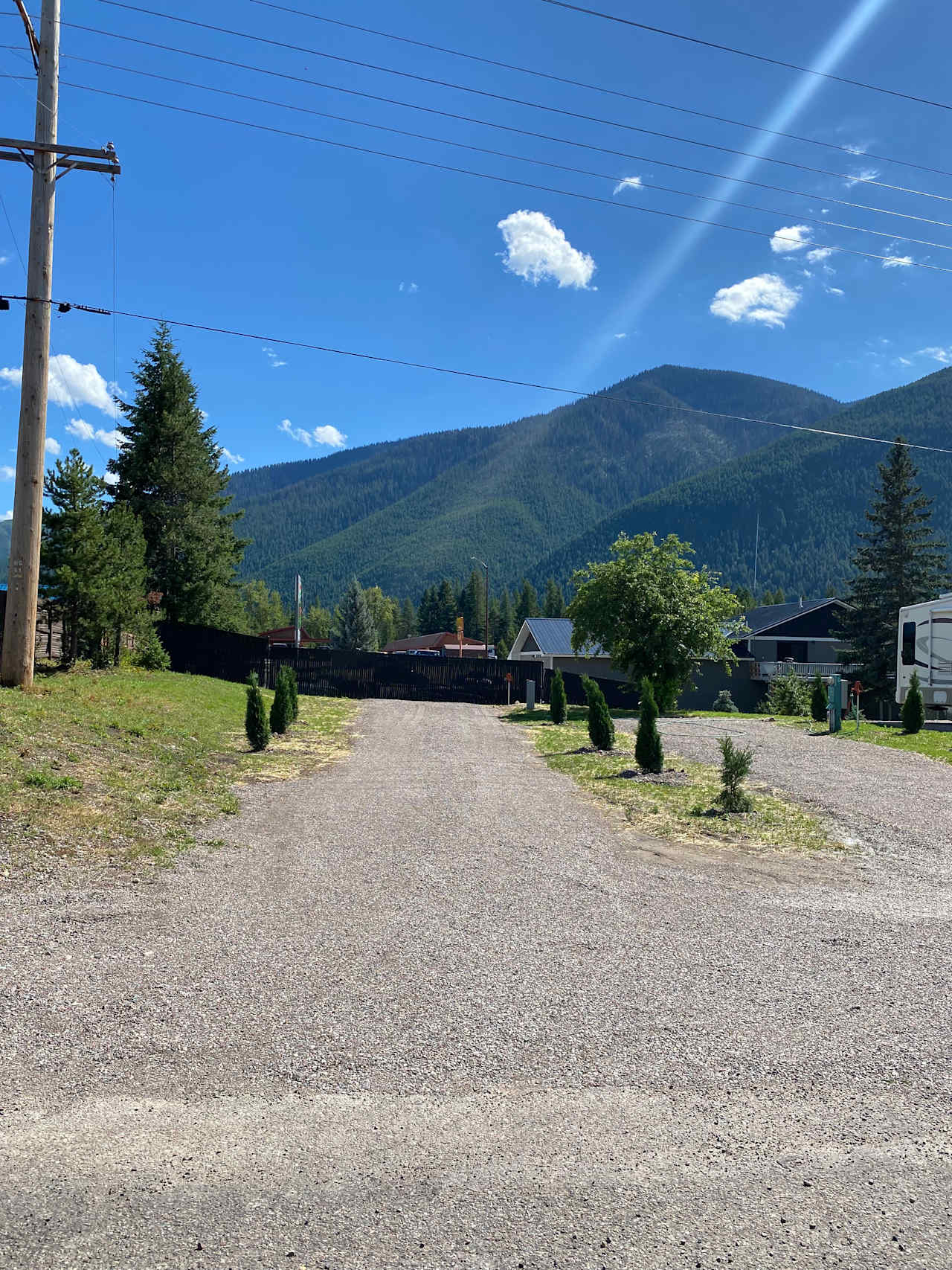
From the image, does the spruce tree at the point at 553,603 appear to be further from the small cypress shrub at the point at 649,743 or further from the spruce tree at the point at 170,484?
the small cypress shrub at the point at 649,743

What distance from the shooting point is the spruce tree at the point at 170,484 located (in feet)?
102

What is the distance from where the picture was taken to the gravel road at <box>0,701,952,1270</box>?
2.61 meters

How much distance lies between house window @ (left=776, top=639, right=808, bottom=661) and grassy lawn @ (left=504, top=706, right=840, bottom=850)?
127 feet

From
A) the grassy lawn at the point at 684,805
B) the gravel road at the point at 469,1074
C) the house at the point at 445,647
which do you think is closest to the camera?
the gravel road at the point at 469,1074

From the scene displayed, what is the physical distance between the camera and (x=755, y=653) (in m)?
52.2

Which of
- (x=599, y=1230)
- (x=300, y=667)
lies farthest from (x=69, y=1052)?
(x=300, y=667)

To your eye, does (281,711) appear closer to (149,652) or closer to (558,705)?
(149,652)

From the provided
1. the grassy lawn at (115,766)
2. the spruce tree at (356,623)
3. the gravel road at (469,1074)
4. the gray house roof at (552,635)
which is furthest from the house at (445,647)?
the gravel road at (469,1074)

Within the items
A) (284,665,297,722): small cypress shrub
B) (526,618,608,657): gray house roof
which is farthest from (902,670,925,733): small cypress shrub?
(526,618,608,657): gray house roof

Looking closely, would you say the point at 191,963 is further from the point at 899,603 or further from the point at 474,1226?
the point at 899,603

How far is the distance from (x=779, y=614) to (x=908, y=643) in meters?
30.4

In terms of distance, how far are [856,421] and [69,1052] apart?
225 metres

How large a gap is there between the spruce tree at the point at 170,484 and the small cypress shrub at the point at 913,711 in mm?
24899

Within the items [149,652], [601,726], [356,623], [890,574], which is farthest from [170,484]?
[356,623]
